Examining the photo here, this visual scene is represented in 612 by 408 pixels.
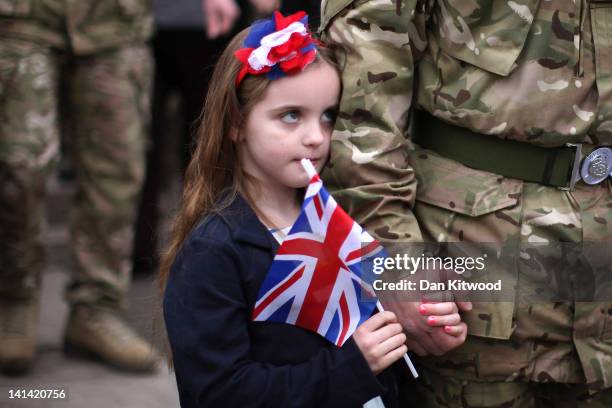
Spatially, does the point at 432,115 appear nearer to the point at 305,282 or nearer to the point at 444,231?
the point at 444,231

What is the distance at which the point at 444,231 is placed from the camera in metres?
2.33

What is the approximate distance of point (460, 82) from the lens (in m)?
2.27

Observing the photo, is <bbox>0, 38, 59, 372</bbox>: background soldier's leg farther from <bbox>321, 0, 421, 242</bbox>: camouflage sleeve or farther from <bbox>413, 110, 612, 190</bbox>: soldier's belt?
<bbox>413, 110, 612, 190</bbox>: soldier's belt

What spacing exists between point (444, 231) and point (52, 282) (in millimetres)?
3458

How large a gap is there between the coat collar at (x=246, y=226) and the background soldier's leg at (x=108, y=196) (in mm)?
1889

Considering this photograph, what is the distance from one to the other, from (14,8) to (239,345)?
6.74 ft

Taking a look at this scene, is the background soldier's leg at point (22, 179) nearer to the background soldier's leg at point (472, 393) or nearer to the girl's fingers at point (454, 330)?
the background soldier's leg at point (472, 393)

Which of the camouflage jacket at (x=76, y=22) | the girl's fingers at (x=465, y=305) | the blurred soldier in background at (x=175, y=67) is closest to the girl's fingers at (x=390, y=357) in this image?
the girl's fingers at (x=465, y=305)

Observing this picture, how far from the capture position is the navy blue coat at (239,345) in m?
2.19

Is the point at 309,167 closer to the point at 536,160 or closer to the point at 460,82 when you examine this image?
the point at 460,82

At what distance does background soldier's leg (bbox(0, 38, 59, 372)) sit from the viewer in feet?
12.6

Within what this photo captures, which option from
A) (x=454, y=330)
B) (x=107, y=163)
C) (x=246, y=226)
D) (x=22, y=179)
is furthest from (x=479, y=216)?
(x=107, y=163)

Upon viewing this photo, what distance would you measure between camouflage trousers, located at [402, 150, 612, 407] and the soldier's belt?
0.06 ft

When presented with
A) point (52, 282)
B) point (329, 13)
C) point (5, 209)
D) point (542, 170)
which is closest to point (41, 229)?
point (5, 209)
